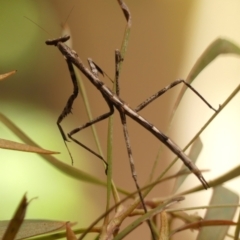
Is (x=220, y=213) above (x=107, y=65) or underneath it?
underneath

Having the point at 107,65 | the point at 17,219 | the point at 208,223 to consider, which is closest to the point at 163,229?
the point at 208,223

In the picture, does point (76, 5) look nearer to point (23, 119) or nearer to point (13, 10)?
point (13, 10)

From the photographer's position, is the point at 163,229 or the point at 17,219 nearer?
the point at 17,219

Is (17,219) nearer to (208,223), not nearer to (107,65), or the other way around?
(208,223)

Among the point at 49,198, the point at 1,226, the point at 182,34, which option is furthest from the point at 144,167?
the point at 1,226

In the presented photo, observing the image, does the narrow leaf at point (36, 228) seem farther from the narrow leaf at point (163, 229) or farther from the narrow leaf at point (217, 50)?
the narrow leaf at point (217, 50)

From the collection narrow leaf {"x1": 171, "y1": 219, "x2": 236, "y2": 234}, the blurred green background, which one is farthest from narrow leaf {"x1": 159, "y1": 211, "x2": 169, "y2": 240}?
the blurred green background

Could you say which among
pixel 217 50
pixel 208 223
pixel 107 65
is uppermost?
pixel 107 65

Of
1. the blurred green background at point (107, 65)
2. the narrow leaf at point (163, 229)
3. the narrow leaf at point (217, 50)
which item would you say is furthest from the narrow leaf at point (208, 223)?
the blurred green background at point (107, 65)
